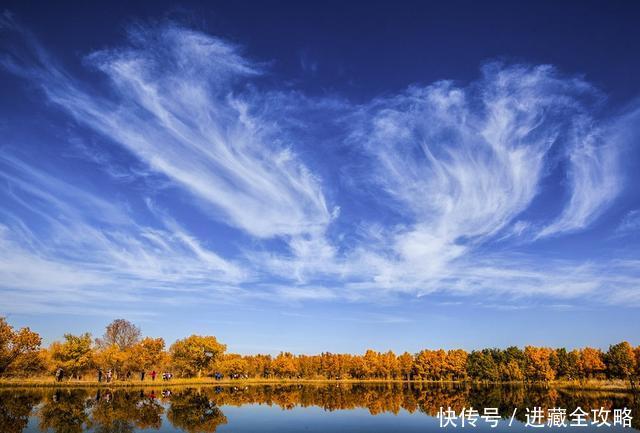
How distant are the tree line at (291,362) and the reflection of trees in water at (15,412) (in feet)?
108

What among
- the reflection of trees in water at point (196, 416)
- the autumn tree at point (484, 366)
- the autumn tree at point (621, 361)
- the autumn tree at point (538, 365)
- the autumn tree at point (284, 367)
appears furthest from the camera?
the autumn tree at point (284, 367)

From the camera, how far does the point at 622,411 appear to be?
43656mm

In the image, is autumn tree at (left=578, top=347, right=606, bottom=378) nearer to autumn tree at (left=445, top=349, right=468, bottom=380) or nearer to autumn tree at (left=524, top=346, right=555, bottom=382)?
autumn tree at (left=524, top=346, right=555, bottom=382)

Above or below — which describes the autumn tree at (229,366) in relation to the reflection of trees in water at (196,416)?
below

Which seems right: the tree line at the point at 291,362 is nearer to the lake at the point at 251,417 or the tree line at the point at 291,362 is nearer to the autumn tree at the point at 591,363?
the autumn tree at the point at 591,363

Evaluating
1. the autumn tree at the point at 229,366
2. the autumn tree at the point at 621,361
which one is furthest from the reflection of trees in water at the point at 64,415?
the autumn tree at the point at 621,361

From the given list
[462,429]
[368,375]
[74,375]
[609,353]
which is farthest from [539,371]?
[74,375]

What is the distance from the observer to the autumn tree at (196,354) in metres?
92.8

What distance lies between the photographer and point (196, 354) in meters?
92.2

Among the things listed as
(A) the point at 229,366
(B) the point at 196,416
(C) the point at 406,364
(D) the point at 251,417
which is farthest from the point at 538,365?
(B) the point at 196,416

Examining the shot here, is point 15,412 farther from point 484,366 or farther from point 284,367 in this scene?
point 484,366

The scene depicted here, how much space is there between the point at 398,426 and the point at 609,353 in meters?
101

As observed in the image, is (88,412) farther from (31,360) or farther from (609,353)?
(609,353)

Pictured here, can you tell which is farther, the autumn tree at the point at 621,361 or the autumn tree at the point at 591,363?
the autumn tree at the point at 591,363
